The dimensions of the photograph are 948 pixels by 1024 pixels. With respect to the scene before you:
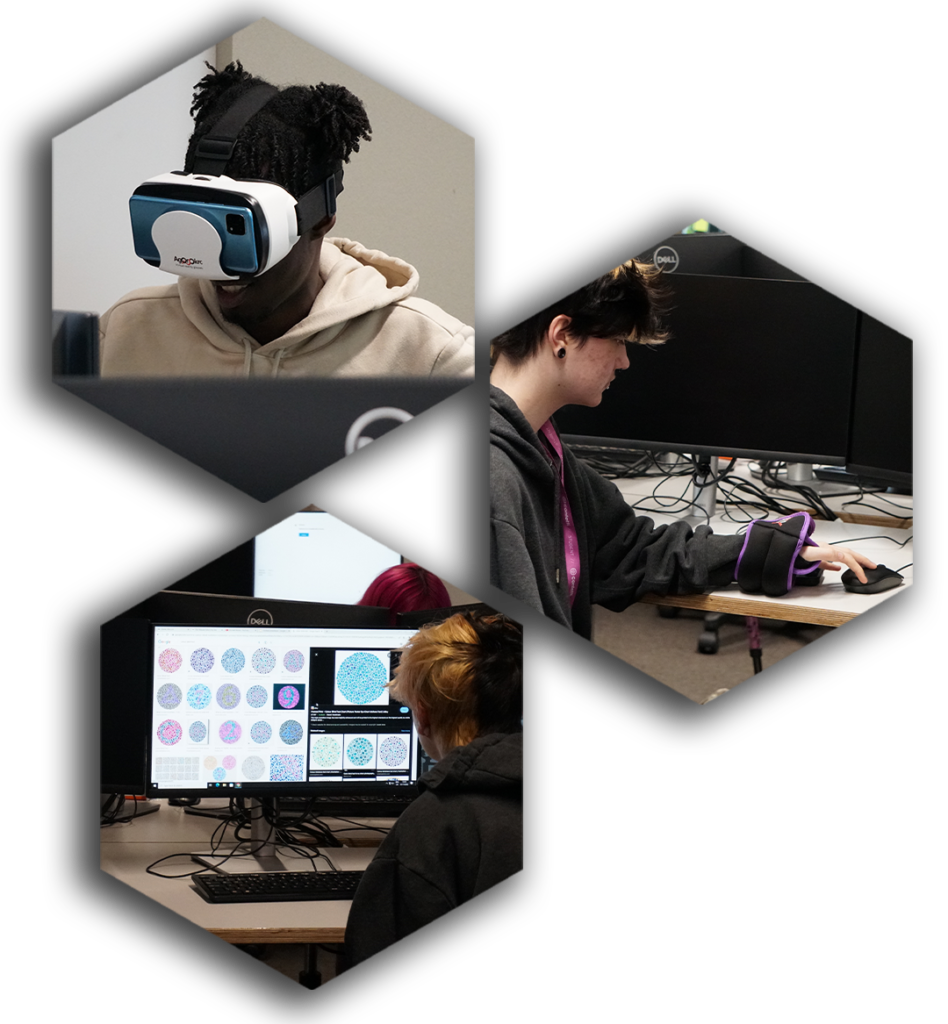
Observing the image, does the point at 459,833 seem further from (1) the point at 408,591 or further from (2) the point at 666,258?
(2) the point at 666,258

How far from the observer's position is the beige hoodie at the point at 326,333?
104cm

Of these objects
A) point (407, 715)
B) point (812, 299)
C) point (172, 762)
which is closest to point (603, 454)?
point (812, 299)

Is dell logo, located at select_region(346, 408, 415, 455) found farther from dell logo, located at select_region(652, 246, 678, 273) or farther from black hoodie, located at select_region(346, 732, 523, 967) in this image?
dell logo, located at select_region(652, 246, 678, 273)

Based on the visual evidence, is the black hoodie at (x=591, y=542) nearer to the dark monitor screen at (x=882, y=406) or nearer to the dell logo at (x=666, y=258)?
the dark monitor screen at (x=882, y=406)

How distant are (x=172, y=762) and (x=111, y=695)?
0.46ft

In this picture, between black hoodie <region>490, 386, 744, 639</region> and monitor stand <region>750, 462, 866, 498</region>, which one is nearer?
black hoodie <region>490, 386, 744, 639</region>

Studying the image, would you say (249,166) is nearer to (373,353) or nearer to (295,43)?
(373,353)

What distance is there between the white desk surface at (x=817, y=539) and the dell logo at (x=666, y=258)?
17.1 inches

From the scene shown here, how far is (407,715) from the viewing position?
1586 millimetres

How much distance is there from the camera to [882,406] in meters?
1.82

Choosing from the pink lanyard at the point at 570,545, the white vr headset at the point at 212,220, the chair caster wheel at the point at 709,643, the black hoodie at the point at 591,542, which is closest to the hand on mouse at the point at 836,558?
the black hoodie at the point at 591,542

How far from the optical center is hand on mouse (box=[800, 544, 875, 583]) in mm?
1622

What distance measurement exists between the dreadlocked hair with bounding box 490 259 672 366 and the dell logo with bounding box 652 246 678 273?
66 cm

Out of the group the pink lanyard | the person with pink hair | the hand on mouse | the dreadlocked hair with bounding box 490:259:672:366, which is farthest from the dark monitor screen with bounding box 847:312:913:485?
the person with pink hair
